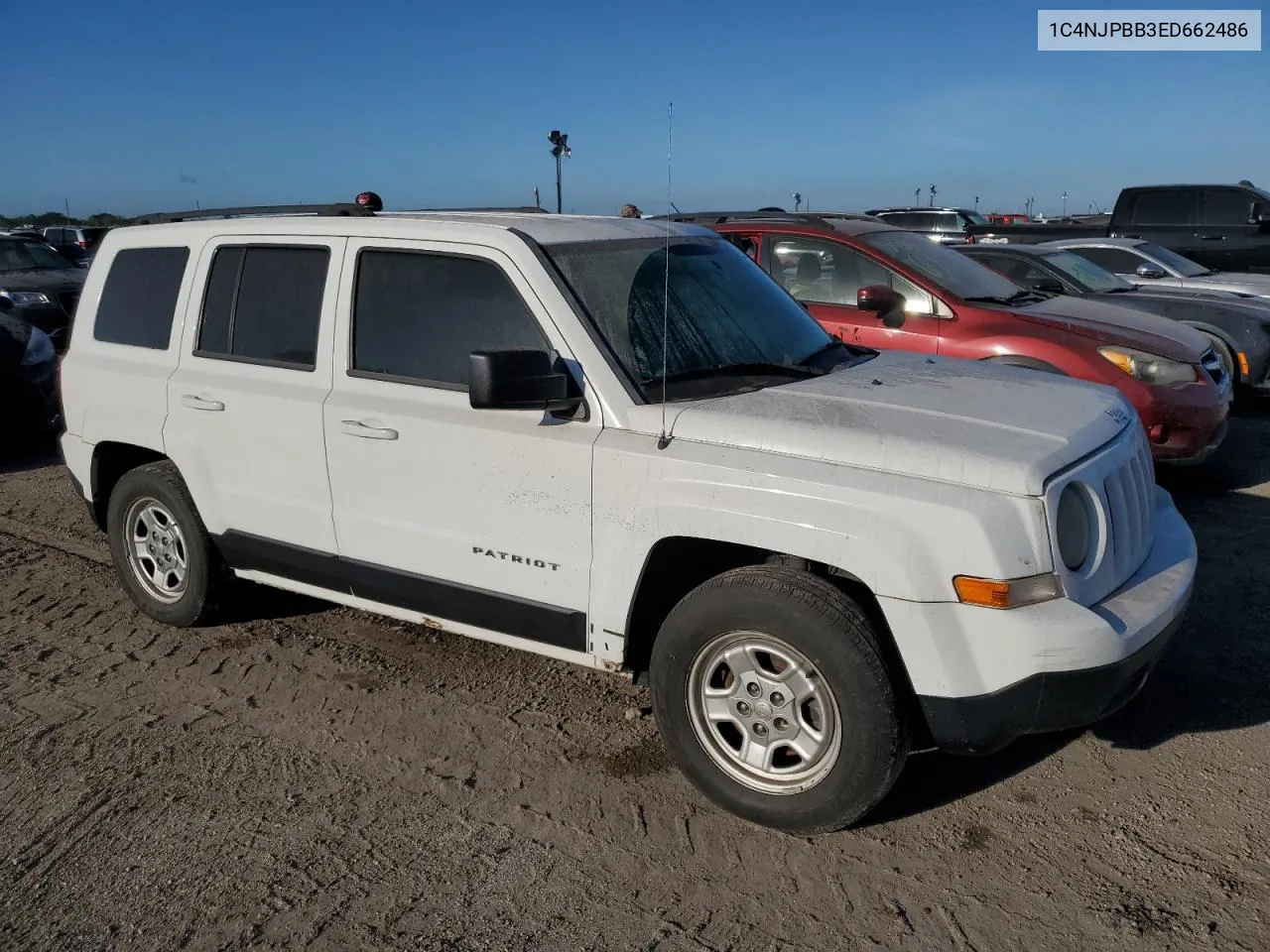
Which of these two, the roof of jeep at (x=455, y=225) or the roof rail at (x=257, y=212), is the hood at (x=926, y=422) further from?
the roof rail at (x=257, y=212)

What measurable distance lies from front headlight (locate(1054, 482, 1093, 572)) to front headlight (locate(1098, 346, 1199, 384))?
3.98 meters

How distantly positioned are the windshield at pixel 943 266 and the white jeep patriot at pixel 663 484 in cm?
303

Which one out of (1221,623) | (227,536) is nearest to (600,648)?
(227,536)

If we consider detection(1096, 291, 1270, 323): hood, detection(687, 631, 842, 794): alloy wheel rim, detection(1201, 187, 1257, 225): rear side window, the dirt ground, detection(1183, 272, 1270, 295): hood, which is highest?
detection(1201, 187, 1257, 225): rear side window

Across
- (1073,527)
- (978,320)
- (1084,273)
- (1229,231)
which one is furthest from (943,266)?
(1229,231)

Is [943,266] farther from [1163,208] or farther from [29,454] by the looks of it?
[1163,208]

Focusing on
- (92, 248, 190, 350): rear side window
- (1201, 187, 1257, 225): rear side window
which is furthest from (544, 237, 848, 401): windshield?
(1201, 187, 1257, 225): rear side window

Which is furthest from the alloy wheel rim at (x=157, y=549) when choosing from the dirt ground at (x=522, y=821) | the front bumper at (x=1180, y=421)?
the front bumper at (x=1180, y=421)

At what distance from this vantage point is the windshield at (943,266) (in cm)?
749

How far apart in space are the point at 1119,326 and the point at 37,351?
27.9 ft

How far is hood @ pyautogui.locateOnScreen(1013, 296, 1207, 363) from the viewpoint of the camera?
275 inches

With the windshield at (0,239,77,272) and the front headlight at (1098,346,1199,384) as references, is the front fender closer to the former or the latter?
the front headlight at (1098,346,1199,384)

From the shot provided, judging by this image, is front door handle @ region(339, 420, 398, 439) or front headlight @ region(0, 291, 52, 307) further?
front headlight @ region(0, 291, 52, 307)

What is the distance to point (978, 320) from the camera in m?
7.17
